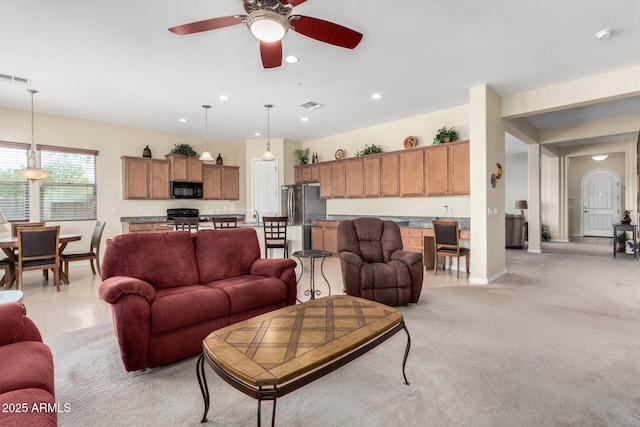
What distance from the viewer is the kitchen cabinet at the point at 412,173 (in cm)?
597

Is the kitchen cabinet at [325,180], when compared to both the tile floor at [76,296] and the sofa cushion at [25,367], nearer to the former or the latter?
the tile floor at [76,296]

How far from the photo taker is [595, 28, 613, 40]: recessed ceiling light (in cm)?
317

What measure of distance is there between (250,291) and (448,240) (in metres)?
3.59

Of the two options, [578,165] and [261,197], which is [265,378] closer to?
[261,197]

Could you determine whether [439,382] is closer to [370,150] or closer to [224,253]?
[224,253]

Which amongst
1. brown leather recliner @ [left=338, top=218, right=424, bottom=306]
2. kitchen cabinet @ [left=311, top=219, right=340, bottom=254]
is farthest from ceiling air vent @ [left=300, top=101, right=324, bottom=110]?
brown leather recliner @ [left=338, top=218, right=424, bottom=306]

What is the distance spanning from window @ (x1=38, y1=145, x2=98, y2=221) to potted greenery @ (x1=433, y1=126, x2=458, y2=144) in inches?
267

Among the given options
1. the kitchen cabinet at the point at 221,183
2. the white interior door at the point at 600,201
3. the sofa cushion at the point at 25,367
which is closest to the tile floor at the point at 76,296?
the sofa cushion at the point at 25,367

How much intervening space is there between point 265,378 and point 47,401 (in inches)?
31.6

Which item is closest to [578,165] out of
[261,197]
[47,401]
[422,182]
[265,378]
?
[422,182]

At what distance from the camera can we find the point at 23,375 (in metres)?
1.31

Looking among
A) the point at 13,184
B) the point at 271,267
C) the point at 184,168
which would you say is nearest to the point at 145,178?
the point at 184,168

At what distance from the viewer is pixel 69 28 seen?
311cm

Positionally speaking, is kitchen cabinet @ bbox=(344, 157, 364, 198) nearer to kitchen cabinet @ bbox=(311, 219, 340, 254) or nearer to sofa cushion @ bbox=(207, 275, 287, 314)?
kitchen cabinet @ bbox=(311, 219, 340, 254)
